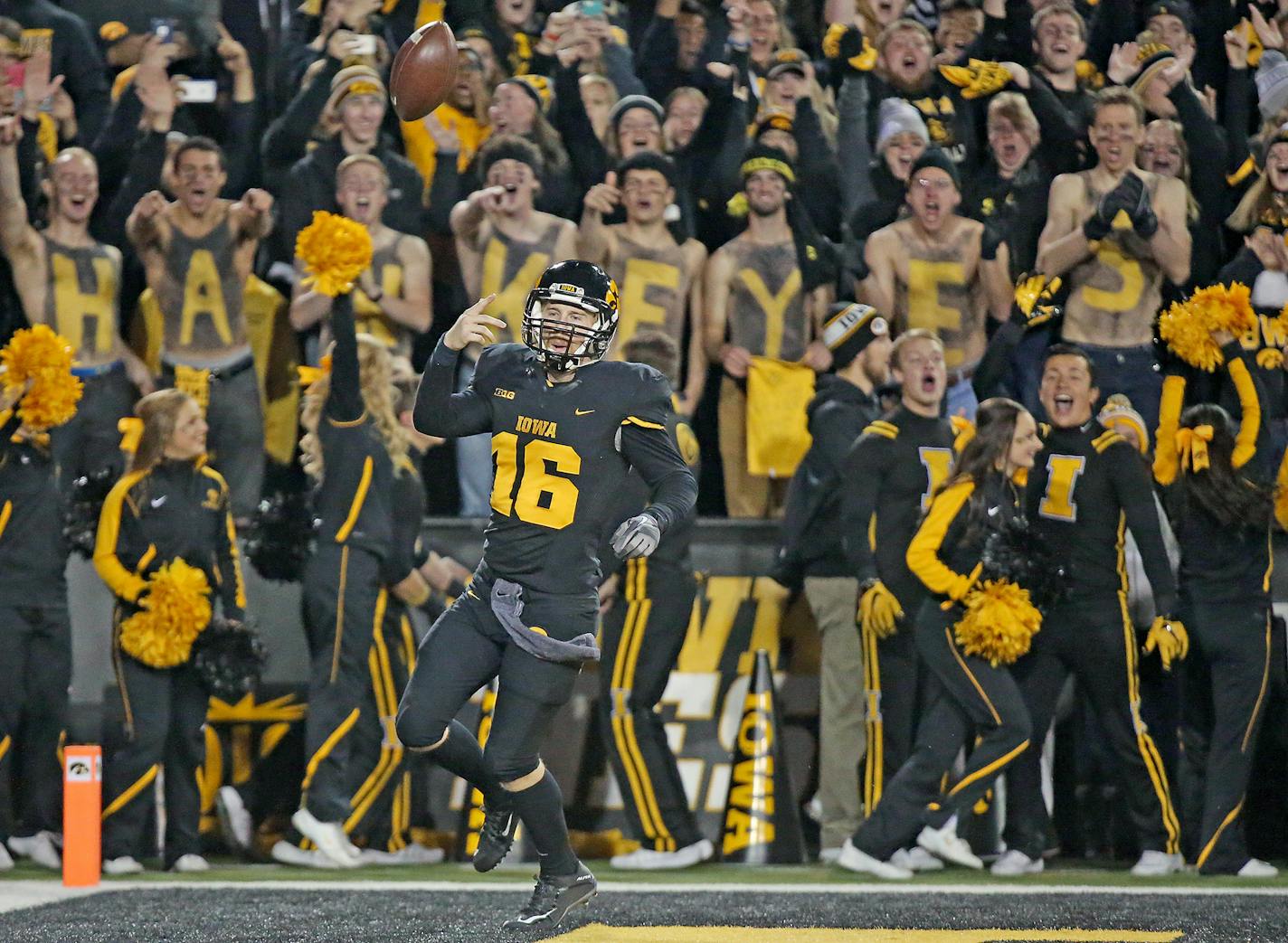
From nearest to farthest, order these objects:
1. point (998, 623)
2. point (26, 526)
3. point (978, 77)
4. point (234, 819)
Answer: point (998, 623) < point (26, 526) < point (234, 819) < point (978, 77)

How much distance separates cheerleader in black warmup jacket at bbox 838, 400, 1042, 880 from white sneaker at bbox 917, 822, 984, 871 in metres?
0.24

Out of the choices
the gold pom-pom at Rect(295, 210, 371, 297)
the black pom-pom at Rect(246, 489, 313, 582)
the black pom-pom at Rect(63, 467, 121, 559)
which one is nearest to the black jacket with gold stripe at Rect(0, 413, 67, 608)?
the black pom-pom at Rect(63, 467, 121, 559)

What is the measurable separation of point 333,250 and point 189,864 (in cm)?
257

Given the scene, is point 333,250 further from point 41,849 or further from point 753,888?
point 753,888

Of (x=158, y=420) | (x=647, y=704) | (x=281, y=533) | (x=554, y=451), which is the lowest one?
(x=647, y=704)

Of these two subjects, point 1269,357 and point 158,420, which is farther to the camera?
point 1269,357

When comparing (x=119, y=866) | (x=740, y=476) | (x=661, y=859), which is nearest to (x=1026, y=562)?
(x=740, y=476)

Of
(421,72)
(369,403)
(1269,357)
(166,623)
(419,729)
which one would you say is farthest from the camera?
(1269,357)

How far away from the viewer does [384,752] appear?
7.72m

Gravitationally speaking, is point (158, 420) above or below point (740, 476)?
above

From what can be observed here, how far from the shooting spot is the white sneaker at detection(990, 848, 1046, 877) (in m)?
7.41

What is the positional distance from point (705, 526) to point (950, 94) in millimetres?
2860

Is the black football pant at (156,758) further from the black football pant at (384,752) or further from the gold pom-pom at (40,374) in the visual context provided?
the gold pom-pom at (40,374)

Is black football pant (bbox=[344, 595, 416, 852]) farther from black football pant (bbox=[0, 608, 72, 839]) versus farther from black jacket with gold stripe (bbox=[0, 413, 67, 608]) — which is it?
black jacket with gold stripe (bbox=[0, 413, 67, 608])
